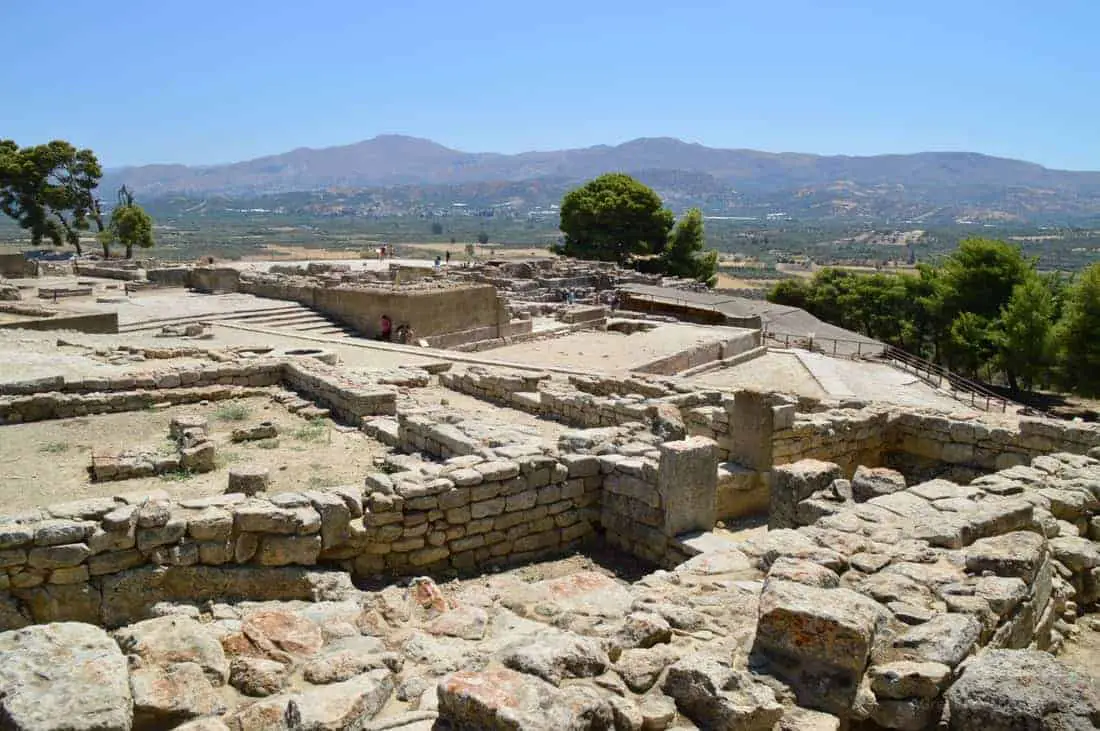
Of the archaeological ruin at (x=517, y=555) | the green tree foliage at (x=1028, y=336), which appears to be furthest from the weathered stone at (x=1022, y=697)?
the green tree foliage at (x=1028, y=336)

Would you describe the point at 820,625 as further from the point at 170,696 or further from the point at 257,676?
the point at 170,696

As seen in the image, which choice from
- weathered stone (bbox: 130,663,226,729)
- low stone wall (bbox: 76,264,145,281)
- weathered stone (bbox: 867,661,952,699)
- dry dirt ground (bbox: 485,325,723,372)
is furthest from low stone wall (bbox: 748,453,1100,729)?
low stone wall (bbox: 76,264,145,281)

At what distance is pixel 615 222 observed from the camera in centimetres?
5272

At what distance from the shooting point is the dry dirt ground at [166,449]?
332 inches

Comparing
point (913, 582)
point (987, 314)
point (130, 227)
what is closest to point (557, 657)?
point (913, 582)

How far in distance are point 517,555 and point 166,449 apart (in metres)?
5.20

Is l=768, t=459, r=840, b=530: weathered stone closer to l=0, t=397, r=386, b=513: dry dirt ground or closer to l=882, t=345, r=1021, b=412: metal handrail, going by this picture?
l=0, t=397, r=386, b=513: dry dirt ground

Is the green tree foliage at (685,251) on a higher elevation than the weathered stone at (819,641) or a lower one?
higher

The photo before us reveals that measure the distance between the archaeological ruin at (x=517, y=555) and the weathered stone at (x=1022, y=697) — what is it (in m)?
0.01

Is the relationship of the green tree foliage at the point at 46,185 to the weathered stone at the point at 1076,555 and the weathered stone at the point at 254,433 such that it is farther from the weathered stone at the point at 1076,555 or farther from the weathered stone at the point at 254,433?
the weathered stone at the point at 1076,555

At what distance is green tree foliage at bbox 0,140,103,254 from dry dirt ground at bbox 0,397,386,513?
128ft

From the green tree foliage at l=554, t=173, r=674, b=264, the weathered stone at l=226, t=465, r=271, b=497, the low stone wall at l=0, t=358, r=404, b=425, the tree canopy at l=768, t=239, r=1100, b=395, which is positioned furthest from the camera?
the green tree foliage at l=554, t=173, r=674, b=264

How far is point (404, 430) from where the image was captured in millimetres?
9984

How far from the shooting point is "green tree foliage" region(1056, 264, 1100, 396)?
25969 millimetres
